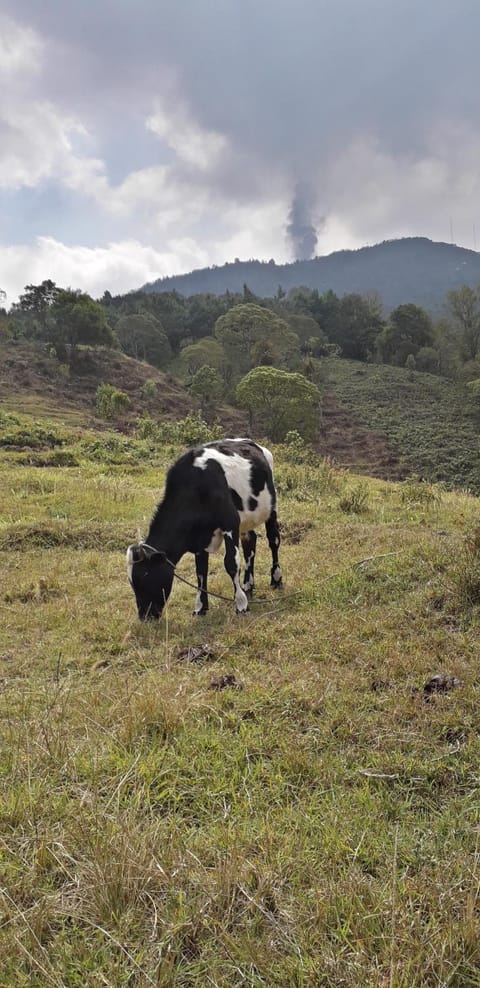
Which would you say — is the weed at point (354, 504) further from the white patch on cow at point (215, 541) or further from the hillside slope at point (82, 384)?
the hillside slope at point (82, 384)

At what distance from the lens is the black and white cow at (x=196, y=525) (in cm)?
602

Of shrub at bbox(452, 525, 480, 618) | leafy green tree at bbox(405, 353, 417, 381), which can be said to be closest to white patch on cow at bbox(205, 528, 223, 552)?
shrub at bbox(452, 525, 480, 618)

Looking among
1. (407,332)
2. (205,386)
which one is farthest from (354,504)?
(407,332)

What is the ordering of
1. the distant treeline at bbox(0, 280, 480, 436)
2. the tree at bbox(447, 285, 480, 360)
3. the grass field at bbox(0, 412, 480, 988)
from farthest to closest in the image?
1. the tree at bbox(447, 285, 480, 360)
2. the distant treeline at bbox(0, 280, 480, 436)
3. the grass field at bbox(0, 412, 480, 988)

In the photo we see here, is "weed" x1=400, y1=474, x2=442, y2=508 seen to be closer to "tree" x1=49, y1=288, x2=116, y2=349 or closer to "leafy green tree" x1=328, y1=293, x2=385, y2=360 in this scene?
"tree" x1=49, y1=288, x2=116, y2=349

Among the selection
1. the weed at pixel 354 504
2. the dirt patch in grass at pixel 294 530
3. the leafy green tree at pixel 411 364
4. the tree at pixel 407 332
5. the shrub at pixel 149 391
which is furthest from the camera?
the tree at pixel 407 332

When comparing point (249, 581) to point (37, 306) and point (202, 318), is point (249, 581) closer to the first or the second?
point (37, 306)

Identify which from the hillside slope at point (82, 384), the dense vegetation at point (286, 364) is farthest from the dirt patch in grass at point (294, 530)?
the hillside slope at point (82, 384)

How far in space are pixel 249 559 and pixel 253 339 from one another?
6556 cm

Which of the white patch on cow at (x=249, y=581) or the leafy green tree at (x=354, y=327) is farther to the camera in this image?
the leafy green tree at (x=354, y=327)

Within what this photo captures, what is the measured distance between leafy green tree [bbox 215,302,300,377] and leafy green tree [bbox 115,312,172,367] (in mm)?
10466

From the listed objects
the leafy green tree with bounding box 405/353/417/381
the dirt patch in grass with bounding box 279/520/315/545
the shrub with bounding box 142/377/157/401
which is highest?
the leafy green tree with bounding box 405/353/417/381

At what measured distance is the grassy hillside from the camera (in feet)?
140

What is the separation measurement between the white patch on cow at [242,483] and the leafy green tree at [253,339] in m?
60.6
